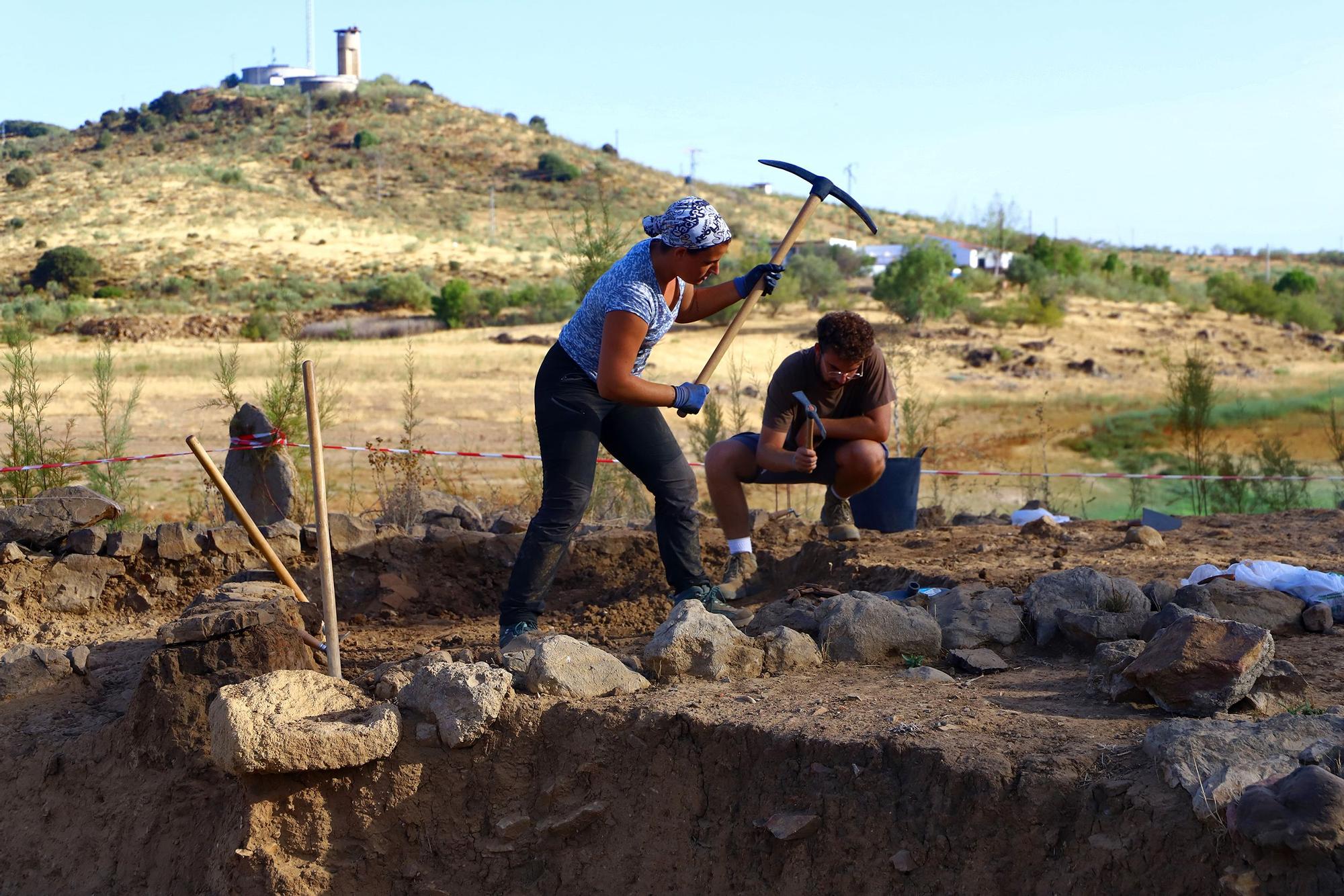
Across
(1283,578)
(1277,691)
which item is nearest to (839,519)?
(1283,578)

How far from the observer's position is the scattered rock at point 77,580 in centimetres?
614

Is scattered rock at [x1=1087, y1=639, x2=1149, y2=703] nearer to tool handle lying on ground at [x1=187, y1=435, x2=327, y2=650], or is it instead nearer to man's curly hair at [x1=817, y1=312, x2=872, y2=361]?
man's curly hair at [x1=817, y1=312, x2=872, y2=361]

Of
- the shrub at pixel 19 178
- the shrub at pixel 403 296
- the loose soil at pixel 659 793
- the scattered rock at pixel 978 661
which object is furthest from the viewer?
the shrub at pixel 19 178

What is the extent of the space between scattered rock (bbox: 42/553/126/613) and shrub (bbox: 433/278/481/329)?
2116 cm

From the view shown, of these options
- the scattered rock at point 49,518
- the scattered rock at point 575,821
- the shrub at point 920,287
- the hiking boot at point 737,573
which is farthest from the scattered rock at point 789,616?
the shrub at point 920,287

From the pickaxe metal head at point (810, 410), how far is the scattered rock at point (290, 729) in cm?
239

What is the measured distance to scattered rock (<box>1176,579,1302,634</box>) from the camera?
164 inches

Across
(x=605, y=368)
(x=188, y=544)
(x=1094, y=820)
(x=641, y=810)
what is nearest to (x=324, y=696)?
(x=641, y=810)

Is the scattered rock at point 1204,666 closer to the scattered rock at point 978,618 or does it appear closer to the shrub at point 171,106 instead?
the scattered rock at point 978,618

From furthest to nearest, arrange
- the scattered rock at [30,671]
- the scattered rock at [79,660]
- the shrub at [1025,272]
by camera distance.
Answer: the shrub at [1025,272] < the scattered rock at [79,660] < the scattered rock at [30,671]

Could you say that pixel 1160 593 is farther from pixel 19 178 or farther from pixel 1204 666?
pixel 19 178

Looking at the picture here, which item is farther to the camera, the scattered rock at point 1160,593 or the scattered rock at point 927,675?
the scattered rock at point 1160,593

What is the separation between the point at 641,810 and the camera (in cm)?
364

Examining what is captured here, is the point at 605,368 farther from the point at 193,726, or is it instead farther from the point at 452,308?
the point at 452,308
